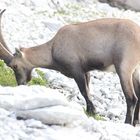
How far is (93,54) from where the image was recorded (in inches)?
583

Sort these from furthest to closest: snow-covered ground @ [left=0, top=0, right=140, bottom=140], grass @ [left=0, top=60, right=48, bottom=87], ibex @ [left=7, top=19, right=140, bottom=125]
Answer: grass @ [left=0, top=60, right=48, bottom=87]
ibex @ [left=7, top=19, right=140, bottom=125]
snow-covered ground @ [left=0, top=0, right=140, bottom=140]

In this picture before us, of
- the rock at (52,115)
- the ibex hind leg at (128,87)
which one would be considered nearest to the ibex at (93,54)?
the ibex hind leg at (128,87)

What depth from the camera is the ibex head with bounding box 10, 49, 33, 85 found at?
52.3 feet

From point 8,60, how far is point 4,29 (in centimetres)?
493

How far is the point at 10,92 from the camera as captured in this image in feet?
36.8

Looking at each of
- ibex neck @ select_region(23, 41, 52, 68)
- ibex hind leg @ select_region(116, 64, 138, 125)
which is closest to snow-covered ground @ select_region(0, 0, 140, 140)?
ibex hind leg @ select_region(116, 64, 138, 125)

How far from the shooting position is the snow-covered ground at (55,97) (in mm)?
10406

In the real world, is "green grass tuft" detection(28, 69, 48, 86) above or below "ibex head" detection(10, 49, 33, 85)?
below

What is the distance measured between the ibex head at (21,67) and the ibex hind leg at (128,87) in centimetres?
271

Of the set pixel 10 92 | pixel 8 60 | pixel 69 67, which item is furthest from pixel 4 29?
pixel 10 92

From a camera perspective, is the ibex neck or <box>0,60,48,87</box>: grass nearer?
the ibex neck

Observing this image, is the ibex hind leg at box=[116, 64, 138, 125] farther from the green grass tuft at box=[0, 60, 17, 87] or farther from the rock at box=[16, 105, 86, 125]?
the rock at box=[16, 105, 86, 125]

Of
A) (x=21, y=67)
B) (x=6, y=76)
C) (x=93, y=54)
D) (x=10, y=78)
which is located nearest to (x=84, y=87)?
(x=93, y=54)

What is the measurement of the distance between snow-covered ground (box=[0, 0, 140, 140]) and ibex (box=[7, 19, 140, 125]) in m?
0.64
